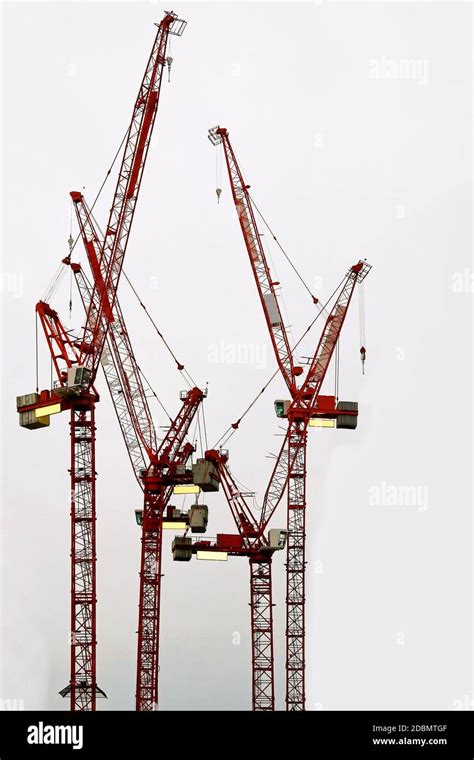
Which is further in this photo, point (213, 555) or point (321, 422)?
point (213, 555)

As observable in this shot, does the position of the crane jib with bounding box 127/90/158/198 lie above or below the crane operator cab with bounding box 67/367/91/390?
above

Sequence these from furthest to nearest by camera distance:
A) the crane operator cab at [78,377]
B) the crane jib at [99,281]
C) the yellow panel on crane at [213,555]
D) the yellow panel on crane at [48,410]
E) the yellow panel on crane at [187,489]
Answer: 1. the yellow panel on crane at [213,555]
2. the yellow panel on crane at [187,489]
3. the crane jib at [99,281]
4. the yellow panel on crane at [48,410]
5. the crane operator cab at [78,377]

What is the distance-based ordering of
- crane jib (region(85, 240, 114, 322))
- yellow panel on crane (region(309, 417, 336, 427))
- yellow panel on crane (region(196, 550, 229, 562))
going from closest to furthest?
1. crane jib (region(85, 240, 114, 322))
2. yellow panel on crane (region(309, 417, 336, 427))
3. yellow panel on crane (region(196, 550, 229, 562))

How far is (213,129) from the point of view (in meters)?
147

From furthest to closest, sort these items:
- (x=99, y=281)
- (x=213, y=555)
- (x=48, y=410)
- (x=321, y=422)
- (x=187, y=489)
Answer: (x=213, y=555)
(x=321, y=422)
(x=187, y=489)
(x=99, y=281)
(x=48, y=410)

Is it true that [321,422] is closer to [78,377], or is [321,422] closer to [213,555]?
[213,555]

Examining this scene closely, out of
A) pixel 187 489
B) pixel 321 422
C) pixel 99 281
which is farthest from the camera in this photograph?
pixel 321 422

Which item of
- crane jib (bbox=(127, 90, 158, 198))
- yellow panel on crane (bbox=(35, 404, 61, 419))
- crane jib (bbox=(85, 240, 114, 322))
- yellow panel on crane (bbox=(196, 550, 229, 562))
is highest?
crane jib (bbox=(127, 90, 158, 198))

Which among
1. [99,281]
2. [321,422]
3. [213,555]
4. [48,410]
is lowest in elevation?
[213,555]

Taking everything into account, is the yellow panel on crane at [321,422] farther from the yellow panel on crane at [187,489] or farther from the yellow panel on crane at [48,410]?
the yellow panel on crane at [48,410]

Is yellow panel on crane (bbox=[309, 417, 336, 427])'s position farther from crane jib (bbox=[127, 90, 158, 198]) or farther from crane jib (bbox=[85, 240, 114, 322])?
crane jib (bbox=[127, 90, 158, 198])

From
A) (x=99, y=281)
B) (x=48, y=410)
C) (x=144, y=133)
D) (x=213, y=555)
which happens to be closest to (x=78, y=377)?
(x=48, y=410)
